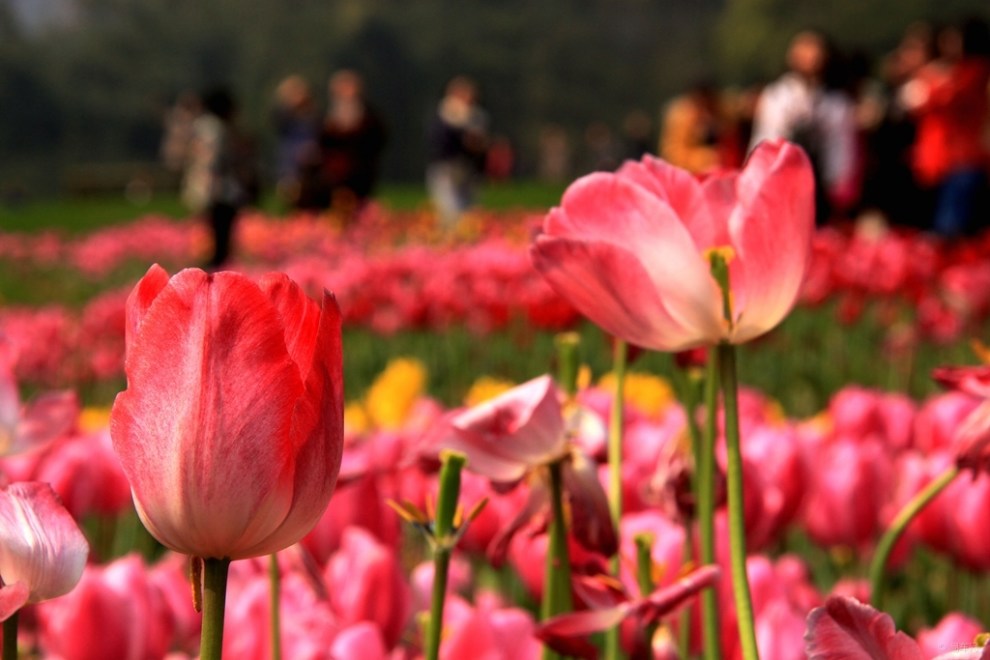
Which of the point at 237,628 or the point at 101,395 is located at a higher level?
the point at 237,628

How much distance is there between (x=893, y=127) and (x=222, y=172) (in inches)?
236

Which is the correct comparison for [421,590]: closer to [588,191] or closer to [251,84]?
[588,191]

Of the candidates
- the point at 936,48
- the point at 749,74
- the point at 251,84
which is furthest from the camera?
the point at 251,84

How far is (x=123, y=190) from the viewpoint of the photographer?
48062mm

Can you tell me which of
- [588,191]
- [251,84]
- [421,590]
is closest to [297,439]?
[588,191]

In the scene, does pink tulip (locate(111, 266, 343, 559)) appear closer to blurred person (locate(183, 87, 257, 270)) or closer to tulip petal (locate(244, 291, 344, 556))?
tulip petal (locate(244, 291, 344, 556))

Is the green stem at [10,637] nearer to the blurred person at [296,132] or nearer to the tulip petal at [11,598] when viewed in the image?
the tulip petal at [11,598]

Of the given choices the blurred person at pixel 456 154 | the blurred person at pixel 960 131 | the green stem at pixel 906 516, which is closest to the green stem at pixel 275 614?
the green stem at pixel 906 516

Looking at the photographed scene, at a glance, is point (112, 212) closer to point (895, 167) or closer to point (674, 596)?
point (895, 167)

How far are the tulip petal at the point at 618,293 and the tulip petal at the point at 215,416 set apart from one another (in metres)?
0.22

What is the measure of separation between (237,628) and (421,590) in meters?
0.31

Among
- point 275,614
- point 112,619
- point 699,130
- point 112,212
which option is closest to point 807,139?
point 699,130

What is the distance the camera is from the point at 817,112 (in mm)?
10453

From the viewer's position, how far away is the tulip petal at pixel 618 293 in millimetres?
812
